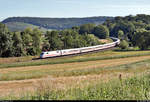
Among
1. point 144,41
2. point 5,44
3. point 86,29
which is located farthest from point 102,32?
point 5,44

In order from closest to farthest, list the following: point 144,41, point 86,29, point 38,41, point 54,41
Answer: point 38,41
point 144,41
point 54,41
point 86,29

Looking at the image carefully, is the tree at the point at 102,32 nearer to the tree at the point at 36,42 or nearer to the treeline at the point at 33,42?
the treeline at the point at 33,42

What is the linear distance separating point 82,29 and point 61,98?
187m

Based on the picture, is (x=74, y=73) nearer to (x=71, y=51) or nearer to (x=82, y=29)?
(x=71, y=51)

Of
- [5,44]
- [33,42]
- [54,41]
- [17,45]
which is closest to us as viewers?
[5,44]

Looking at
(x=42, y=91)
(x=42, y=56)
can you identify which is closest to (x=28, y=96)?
(x=42, y=91)

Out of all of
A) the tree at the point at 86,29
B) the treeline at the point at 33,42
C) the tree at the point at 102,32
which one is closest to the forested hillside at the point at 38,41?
the treeline at the point at 33,42

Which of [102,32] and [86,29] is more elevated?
[86,29]

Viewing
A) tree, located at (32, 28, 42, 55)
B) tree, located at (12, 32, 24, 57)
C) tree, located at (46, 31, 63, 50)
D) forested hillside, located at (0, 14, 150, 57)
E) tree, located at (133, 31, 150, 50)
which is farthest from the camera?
tree, located at (46, 31, 63, 50)

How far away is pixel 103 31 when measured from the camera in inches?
6511

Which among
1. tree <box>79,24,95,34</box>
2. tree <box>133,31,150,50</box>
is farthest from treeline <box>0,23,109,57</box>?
tree <box>79,24,95,34</box>

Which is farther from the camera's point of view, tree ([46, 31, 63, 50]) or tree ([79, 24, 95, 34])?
tree ([79, 24, 95, 34])

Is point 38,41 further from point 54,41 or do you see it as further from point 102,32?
point 102,32

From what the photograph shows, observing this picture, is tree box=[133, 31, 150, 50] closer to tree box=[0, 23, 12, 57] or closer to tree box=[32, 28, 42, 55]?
tree box=[32, 28, 42, 55]
